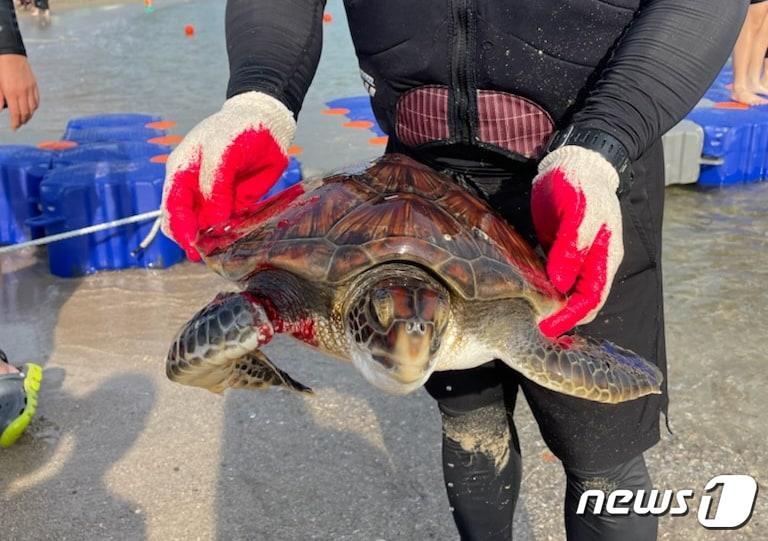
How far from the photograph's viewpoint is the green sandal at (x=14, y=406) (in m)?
2.53

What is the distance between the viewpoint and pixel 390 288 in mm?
1249

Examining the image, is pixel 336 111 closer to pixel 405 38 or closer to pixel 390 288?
pixel 405 38

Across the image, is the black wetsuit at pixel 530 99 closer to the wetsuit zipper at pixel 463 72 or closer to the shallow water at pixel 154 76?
the wetsuit zipper at pixel 463 72

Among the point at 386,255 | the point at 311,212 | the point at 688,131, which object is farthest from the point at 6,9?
the point at 688,131

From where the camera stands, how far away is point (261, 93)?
4.78 feet

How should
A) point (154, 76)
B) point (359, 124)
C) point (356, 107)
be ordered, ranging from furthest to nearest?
point (154, 76), point (356, 107), point (359, 124)

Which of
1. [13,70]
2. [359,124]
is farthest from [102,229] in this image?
[359,124]

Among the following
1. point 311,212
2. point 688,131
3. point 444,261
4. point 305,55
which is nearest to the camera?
point 444,261

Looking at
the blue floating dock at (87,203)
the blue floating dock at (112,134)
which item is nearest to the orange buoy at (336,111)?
the blue floating dock at (112,134)

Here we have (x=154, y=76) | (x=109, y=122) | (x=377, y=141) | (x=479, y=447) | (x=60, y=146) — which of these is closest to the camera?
(x=479, y=447)

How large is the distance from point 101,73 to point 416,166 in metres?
8.94

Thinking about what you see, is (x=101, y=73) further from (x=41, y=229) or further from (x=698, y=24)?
(x=698, y=24)

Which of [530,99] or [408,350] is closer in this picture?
[408,350]

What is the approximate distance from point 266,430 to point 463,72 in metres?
1.66
